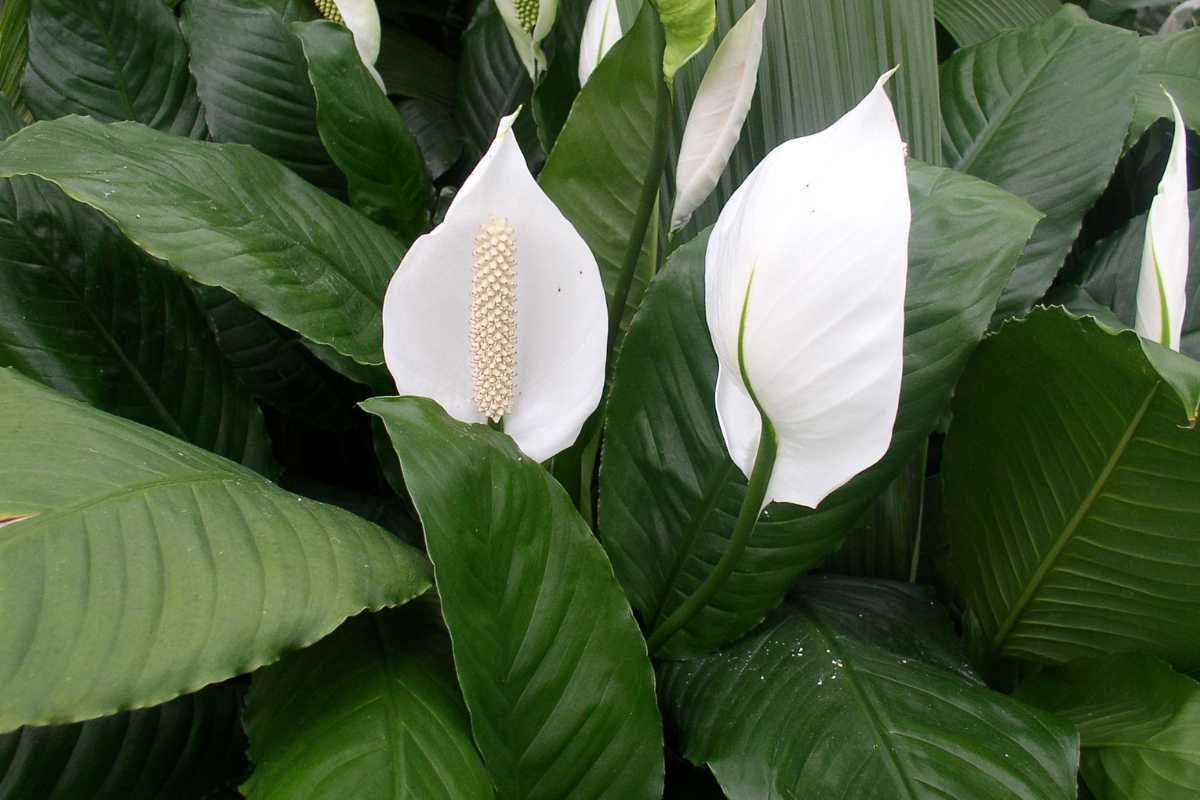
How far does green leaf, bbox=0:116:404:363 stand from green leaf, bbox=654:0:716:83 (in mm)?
214

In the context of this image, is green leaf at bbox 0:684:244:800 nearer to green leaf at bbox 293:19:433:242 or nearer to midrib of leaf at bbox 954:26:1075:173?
green leaf at bbox 293:19:433:242

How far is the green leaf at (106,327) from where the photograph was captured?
525 millimetres

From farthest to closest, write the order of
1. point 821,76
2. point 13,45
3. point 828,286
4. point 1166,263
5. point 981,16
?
point 981,16 → point 13,45 → point 821,76 → point 1166,263 → point 828,286

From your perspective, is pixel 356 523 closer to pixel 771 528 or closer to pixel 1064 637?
pixel 771 528

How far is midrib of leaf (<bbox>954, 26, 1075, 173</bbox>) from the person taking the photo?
27.3 inches

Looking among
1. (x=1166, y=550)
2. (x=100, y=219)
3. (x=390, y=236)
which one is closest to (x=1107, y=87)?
(x=1166, y=550)

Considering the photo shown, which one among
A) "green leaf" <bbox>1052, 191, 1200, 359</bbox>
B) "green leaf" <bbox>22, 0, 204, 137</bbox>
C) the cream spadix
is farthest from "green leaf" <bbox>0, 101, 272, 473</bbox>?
"green leaf" <bbox>1052, 191, 1200, 359</bbox>

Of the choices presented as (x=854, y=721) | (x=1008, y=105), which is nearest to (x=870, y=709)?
(x=854, y=721)

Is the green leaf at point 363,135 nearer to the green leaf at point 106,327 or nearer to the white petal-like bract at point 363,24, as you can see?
the white petal-like bract at point 363,24

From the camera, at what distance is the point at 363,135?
0.59 m

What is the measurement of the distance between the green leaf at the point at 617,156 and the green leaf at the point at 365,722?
0.71ft

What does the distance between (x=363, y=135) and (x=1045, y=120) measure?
0.46 meters

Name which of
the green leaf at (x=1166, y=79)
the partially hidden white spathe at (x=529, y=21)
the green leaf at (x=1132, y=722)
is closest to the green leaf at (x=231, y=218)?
the partially hidden white spathe at (x=529, y=21)

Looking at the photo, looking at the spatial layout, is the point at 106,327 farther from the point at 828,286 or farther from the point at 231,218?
the point at 828,286
